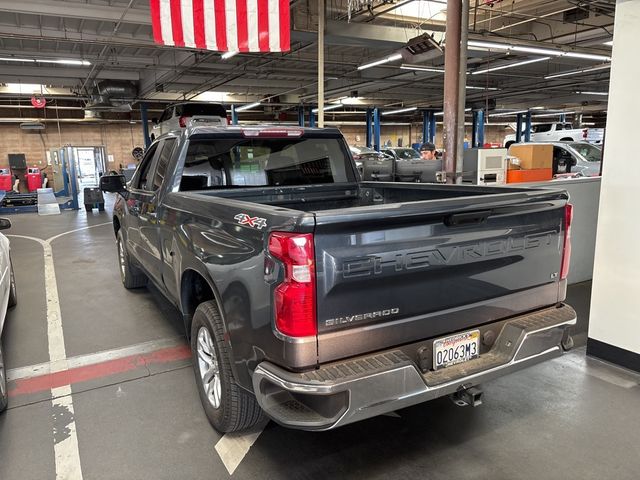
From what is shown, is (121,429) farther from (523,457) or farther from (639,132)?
(639,132)

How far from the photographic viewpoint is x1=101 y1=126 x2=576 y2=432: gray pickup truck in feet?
6.29

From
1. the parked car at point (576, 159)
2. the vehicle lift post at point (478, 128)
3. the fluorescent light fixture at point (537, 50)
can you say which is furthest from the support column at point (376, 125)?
the fluorescent light fixture at point (537, 50)

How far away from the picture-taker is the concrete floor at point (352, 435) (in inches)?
99.1

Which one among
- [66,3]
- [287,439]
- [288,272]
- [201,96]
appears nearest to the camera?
[288,272]

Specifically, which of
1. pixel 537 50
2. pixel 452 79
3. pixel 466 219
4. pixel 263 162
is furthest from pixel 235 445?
pixel 537 50

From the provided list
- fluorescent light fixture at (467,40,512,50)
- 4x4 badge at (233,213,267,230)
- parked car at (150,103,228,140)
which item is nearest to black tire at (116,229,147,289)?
4x4 badge at (233,213,267,230)

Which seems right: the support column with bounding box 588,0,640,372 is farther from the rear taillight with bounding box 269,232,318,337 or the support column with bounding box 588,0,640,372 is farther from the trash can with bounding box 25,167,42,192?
the trash can with bounding box 25,167,42,192

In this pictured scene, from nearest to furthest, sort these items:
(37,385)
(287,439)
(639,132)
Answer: (287,439) < (639,132) < (37,385)

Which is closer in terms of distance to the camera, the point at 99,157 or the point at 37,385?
the point at 37,385

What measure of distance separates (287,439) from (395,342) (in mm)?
1125

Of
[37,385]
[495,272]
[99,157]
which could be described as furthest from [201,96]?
[495,272]

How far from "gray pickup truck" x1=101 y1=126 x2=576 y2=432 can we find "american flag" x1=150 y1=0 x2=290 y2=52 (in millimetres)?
4681

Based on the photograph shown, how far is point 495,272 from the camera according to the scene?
2.39 m

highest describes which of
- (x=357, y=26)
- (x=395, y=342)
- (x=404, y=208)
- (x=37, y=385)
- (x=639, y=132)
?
(x=357, y=26)
